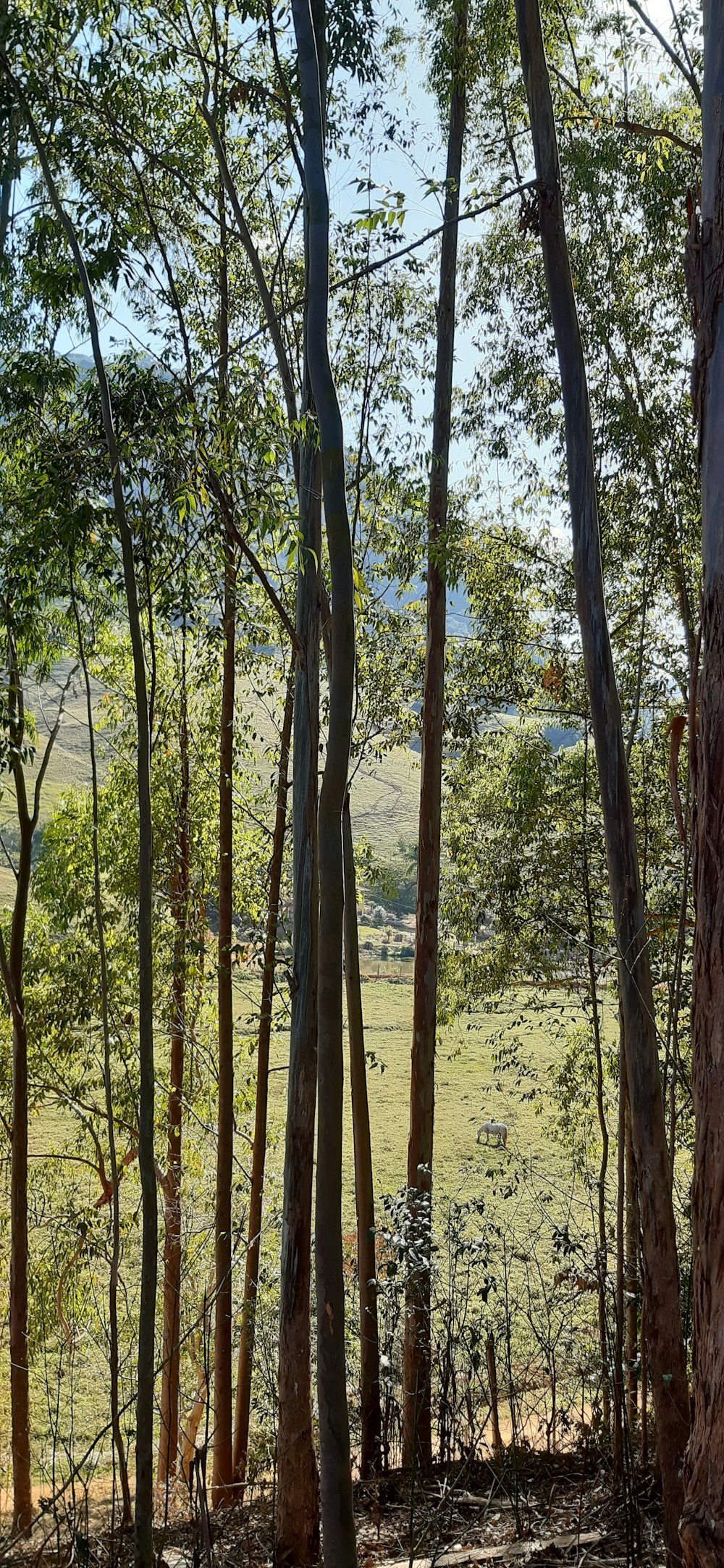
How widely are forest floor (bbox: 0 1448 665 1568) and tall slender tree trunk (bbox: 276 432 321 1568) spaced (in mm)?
221

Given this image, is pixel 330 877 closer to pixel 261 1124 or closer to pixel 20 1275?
pixel 20 1275

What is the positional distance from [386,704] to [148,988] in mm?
3910

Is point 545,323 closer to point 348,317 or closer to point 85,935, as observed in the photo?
point 348,317

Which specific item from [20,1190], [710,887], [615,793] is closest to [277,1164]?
[20,1190]

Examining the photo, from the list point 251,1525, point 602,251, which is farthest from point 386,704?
point 251,1525

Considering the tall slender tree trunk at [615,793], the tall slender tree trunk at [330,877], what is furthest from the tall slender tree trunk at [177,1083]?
the tall slender tree trunk at [330,877]

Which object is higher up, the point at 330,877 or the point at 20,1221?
the point at 330,877

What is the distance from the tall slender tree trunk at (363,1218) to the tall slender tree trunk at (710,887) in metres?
2.48

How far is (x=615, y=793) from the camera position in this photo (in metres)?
3.37

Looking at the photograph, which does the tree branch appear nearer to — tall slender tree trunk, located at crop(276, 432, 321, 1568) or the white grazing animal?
tall slender tree trunk, located at crop(276, 432, 321, 1568)

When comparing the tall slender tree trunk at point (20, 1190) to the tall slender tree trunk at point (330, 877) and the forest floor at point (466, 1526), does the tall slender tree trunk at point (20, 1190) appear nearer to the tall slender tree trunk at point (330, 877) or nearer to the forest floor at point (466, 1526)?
the forest floor at point (466, 1526)

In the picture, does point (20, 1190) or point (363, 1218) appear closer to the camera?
point (363, 1218)

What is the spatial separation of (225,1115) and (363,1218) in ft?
3.27

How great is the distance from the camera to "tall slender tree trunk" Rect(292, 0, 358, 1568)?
7.01 feet
